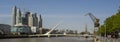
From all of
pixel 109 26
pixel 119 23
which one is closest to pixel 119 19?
pixel 119 23

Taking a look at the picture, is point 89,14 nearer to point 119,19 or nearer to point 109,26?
point 109,26

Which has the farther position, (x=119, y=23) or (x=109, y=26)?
(x=109, y=26)

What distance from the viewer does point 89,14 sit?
112 meters

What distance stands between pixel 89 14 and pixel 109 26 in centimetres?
784

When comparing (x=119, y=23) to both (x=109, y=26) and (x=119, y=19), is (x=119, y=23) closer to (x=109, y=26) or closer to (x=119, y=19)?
(x=119, y=19)

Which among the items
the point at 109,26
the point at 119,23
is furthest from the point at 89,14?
the point at 119,23

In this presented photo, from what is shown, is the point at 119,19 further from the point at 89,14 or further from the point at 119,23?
the point at 89,14

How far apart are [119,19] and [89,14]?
45.2m

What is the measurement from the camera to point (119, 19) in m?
66.6

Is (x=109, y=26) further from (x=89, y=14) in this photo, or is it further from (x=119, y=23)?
(x=119, y=23)

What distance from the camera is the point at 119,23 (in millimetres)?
68250

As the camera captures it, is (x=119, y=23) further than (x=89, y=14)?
No
